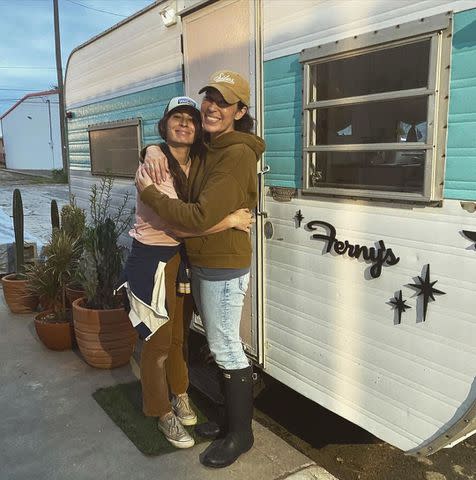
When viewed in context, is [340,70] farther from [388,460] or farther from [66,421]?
[66,421]

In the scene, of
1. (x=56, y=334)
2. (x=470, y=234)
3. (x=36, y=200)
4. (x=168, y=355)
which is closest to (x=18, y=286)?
(x=56, y=334)

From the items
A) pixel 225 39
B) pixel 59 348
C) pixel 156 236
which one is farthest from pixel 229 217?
pixel 59 348

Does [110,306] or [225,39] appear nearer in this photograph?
[225,39]

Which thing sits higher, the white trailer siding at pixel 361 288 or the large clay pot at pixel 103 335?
the white trailer siding at pixel 361 288

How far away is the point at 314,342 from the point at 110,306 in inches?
72.0

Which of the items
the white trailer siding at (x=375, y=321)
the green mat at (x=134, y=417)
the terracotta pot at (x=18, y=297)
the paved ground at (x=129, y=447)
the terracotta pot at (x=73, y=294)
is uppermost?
the white trailer siding at (x=375, y=321)

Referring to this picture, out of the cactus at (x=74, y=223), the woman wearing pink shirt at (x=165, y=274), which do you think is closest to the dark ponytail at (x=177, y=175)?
the woman wearing pink shirt at (x=165, y=274)

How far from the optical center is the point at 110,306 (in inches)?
160

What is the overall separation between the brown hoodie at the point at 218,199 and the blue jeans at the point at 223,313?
10cm

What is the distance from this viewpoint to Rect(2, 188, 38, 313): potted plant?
201 inches

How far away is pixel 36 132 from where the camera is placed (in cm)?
3591

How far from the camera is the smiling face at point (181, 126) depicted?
2.57m

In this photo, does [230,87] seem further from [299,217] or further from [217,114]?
[299,217]

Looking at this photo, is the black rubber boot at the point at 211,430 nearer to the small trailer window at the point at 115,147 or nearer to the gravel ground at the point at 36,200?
the small trailer window at the point at 115,147
